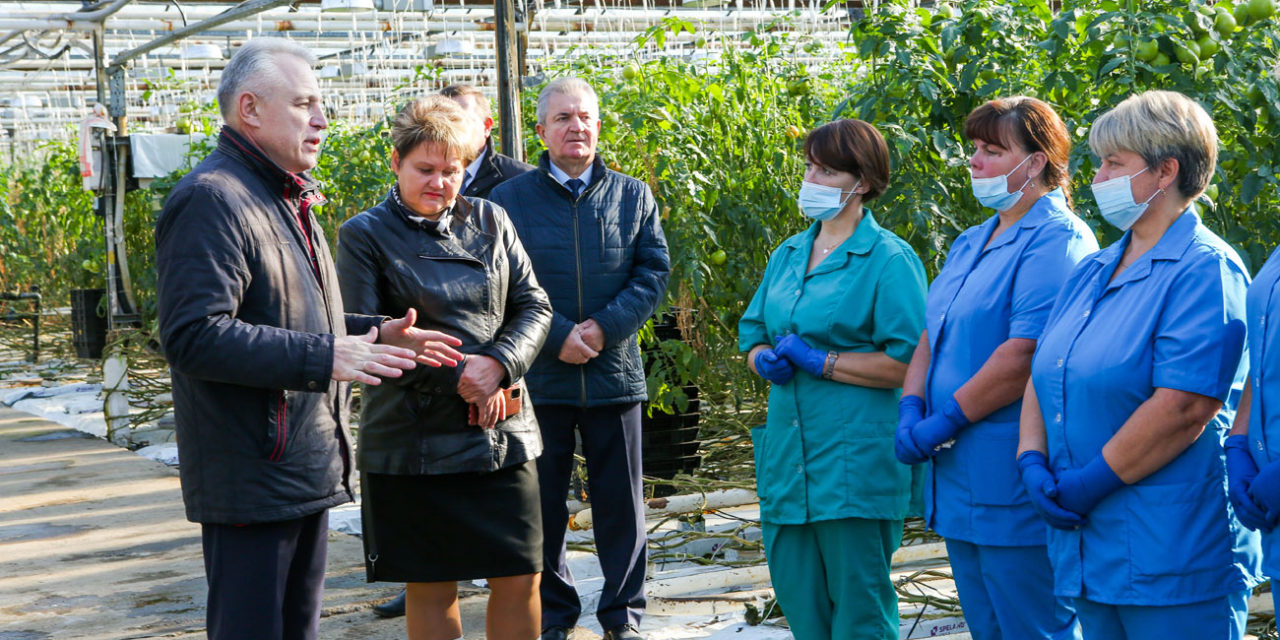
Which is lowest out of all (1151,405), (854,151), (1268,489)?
(1268,489)

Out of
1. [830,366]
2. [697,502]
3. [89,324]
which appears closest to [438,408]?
[830,366]

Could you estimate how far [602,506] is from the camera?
11.7ft

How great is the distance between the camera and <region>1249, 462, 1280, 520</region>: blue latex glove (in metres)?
1.89

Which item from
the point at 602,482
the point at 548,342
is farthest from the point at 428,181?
the point at 602,482

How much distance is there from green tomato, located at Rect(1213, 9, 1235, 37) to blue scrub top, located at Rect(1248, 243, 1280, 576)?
1236 millimetres

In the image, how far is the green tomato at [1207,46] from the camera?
9.89 ft

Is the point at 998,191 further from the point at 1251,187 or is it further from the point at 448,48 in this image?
the point at 448,48

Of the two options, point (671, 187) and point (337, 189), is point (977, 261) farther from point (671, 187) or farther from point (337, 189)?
point (337, 189)

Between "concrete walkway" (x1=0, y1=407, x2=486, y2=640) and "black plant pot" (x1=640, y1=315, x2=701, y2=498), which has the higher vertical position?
"black plant pot" (x1=640, y1=315, x2=701, y2=498)

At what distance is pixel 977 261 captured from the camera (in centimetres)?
258

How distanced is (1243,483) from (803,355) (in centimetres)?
100

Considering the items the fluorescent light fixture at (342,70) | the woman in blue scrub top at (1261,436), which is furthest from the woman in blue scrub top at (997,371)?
the fluorescent light fixture at (342,70)

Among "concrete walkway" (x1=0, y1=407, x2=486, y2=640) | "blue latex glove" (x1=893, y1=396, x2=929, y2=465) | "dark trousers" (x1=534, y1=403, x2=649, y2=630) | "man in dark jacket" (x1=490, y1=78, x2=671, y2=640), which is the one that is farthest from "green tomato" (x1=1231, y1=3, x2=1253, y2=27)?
"concrete walkway" (x1=0, y1=407, x2=486, y2=640)

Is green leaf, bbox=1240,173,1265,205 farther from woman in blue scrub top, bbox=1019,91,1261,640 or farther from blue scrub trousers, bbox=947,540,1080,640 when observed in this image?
blue scrub trousers, bbox=947,540,1080,640
